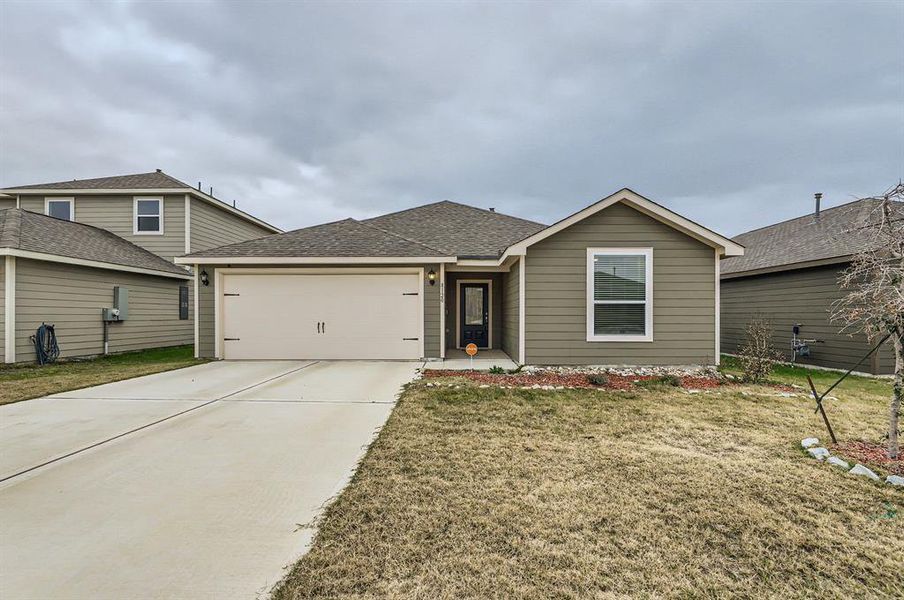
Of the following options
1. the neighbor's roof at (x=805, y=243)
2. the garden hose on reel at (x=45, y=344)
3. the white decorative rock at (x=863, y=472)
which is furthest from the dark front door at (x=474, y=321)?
the garden hose on reel at (x=45, y=344)

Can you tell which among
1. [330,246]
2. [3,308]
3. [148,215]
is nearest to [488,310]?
[330,246]

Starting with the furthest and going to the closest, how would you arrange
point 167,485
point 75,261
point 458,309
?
1. point 458,309
2. point 75,261
3. point 167,485

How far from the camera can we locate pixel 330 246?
31.5 feet

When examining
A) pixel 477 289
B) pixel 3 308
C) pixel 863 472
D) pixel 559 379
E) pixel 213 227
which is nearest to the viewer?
pixel 863 472

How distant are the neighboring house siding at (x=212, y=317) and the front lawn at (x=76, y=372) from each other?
1.91 feet

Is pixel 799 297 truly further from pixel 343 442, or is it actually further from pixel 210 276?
pixel 210 276

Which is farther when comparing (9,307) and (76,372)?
(9,307)

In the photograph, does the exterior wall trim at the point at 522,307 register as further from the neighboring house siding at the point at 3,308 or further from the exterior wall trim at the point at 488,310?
the neighboring house siding at the point at 3,308

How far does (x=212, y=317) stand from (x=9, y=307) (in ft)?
12.6

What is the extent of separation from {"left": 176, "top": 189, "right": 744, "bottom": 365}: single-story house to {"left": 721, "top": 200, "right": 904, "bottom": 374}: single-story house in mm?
2774

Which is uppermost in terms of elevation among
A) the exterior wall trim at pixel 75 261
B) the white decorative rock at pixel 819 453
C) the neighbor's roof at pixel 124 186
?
the neighbor's roof at pixel 124 186

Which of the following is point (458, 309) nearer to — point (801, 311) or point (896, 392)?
point (801, 311)

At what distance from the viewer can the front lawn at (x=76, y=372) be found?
20.1 ft

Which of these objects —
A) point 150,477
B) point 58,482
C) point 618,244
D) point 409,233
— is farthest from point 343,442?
point 409,233
